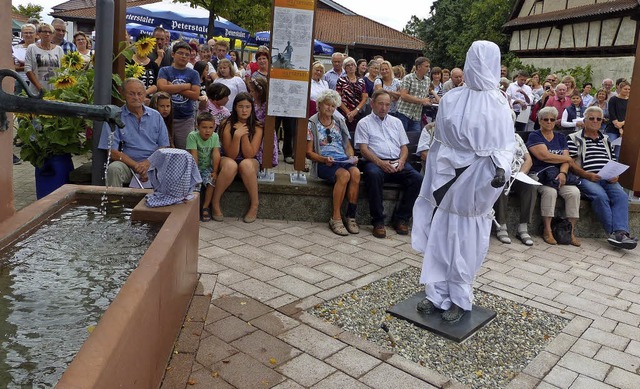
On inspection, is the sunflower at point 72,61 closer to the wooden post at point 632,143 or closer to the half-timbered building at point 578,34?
the wooden post at point 632,143

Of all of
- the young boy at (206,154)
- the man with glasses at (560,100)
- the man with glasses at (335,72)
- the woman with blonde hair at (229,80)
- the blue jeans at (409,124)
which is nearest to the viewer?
the young boy at (206,154)

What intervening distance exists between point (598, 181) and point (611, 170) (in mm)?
212

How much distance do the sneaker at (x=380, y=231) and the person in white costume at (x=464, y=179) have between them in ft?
6.26

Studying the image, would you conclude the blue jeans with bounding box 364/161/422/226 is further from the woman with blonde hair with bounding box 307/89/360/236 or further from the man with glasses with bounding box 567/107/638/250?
the man with glasses with bounding box 567/107/638/250

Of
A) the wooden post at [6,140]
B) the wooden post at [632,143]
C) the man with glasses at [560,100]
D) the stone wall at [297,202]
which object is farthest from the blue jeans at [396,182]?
the man with glasses at [560,100]

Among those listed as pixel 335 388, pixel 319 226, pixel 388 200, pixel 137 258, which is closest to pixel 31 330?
pixel 137 258

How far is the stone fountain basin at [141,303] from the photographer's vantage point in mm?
1956

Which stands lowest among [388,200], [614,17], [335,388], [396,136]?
[335,388]

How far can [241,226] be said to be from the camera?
20.7 feet

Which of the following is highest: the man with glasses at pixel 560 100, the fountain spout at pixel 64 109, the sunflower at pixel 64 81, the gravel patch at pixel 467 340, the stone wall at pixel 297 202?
the man with glasses at pixel 560 100

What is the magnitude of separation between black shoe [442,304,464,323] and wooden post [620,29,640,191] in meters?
3.81

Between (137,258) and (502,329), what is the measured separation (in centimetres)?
261

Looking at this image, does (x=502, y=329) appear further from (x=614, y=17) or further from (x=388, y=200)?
(x=614, y=17)

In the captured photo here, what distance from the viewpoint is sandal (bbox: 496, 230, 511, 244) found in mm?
6668
